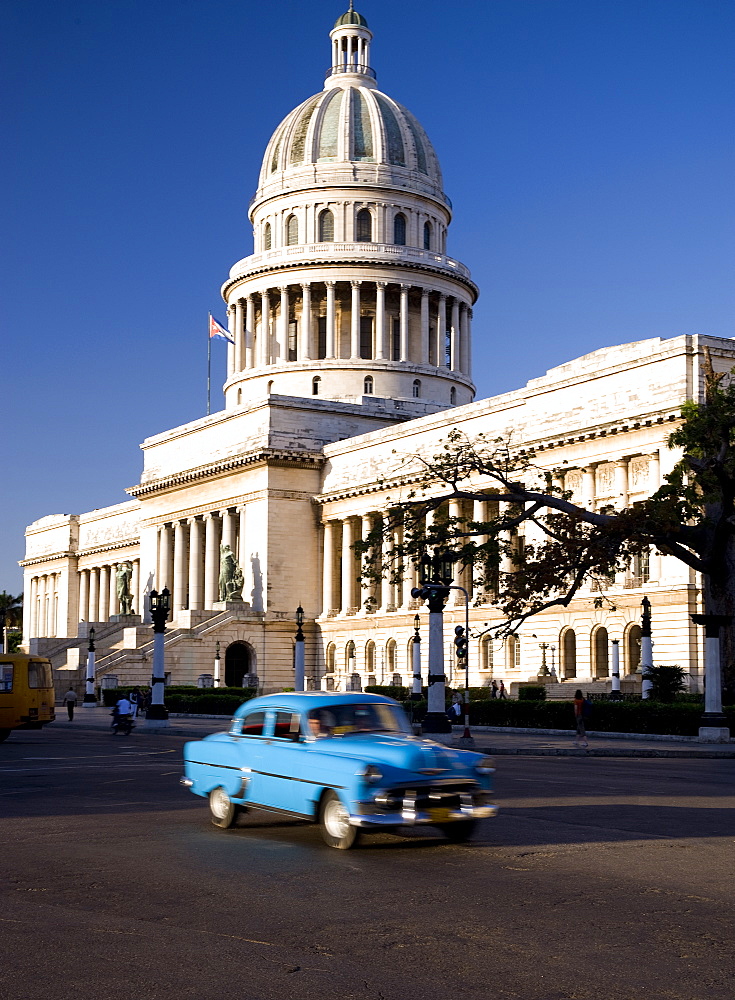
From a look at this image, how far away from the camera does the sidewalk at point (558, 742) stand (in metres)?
33.0

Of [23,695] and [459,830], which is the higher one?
[23,695]

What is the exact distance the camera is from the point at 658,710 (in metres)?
39.1

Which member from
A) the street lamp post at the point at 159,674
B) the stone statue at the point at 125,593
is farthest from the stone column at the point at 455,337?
the street lamp post at the point at 159,674

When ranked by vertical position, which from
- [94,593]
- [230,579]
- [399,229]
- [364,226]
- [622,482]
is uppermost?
[399,229]

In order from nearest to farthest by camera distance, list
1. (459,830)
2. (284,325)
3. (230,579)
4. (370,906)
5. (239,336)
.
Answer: (370,906)
(459,830)
(230,579)
(284,325)
(239,336)

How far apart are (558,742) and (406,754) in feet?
76.0

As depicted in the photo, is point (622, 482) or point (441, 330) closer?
point (622, 482)

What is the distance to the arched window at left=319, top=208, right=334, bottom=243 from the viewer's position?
100438 millimetres

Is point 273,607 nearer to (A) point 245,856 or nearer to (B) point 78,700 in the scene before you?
(B) point 78,700

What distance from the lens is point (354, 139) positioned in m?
101

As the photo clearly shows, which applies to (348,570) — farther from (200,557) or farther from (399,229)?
(399,229)

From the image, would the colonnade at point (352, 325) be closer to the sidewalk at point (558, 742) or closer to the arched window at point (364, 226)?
the arched window at point (364, 226)

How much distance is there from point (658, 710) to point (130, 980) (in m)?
31.7

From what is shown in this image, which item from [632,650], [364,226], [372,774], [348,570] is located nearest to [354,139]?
[364,226]
